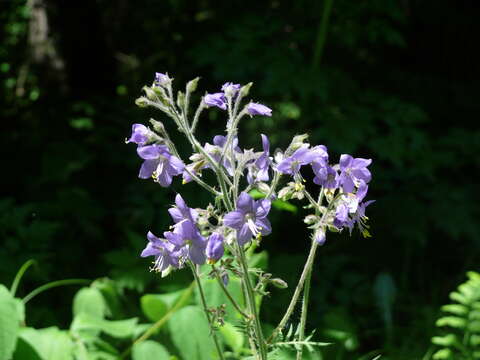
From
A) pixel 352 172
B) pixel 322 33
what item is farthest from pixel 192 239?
pixel 322 33

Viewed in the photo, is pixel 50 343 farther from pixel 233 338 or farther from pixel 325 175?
pixel 325 175

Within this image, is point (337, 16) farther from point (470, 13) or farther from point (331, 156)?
point (470, 13)

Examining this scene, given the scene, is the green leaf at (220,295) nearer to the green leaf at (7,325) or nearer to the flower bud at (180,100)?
the green leaf at (7,325)

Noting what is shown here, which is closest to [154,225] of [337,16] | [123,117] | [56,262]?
[56,262]

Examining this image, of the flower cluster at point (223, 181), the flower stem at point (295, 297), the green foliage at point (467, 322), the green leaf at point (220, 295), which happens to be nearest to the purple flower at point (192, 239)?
the flower cluster at point (223, 181)

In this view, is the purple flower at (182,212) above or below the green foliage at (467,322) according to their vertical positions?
above
